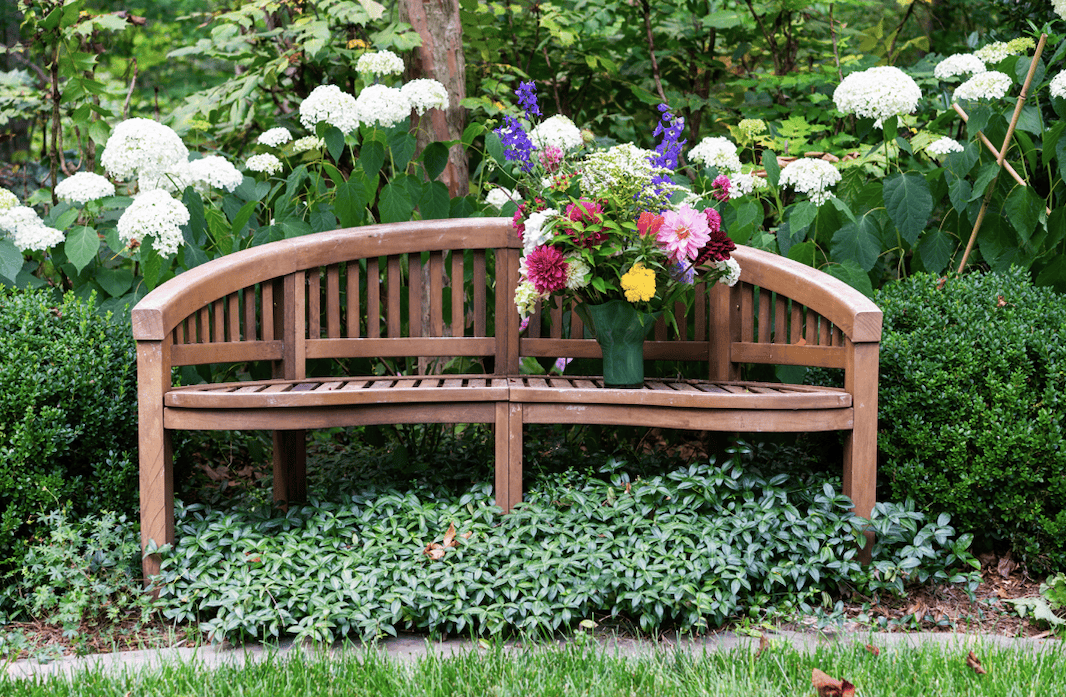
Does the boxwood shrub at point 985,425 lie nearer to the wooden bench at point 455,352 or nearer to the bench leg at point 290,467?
the wooden bench at point 455,352

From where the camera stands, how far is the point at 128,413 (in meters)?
2.80

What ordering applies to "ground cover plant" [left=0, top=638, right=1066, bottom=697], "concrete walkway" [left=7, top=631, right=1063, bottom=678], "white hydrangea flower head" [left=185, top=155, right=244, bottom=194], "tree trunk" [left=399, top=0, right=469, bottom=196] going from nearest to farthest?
"ground cover plant" [left=0, top=638, right=1066, bottom=697] → "concrete walkway" [left=7, top=631, right=1063, bottom=678] → "white hydrangea flower head" [left=185, top=155, right=244, bottom=194] → "tree trunk" [left=399, top=0, right=469, bottom=196]

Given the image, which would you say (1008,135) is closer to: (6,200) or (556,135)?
(556,135)

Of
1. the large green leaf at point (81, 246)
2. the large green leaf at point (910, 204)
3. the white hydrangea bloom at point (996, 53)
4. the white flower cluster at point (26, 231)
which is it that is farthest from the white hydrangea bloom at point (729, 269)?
the white flower cluster at point (26, 231)

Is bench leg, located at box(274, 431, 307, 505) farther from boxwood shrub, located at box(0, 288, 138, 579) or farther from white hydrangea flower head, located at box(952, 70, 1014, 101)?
white hydrangea flower head, located at box(952, 70, 1014, 101)

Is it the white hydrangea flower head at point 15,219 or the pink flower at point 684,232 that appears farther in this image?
the white hydrangea flower head at point 15,219

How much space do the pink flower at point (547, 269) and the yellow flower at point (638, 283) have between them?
0.67ft

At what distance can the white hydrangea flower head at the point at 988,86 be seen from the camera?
3262 mm

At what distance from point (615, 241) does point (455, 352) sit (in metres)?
0.85

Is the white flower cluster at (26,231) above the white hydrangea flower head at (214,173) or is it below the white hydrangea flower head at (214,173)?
below

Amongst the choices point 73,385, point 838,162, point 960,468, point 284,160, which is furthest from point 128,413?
point 838,162

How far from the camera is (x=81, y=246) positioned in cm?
318

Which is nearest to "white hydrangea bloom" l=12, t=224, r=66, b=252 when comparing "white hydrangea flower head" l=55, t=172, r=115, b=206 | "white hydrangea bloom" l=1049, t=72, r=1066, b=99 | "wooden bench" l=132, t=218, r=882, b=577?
"white hydrangea flower head" l=55, t=172, r=115, b=206

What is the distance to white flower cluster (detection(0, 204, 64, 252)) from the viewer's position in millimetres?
3189
